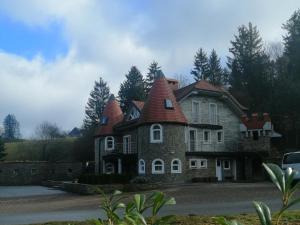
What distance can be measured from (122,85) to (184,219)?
65.7 m

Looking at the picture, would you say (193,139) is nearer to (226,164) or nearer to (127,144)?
(226,164)

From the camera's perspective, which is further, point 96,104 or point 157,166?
point 96,104

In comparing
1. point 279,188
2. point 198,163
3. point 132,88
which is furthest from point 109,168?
point 279,188

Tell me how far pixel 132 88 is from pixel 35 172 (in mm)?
20330

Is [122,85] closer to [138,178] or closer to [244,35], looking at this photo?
[244,35]

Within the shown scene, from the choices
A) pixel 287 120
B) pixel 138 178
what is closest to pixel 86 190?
pixel 138 178

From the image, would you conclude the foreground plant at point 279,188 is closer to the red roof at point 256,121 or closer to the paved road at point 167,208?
the paved road at point 167,208

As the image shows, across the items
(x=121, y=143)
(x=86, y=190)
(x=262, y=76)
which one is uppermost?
(x=262, y=76)

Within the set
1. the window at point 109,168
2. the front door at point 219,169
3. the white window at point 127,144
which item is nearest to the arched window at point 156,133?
the white window at point 127,144

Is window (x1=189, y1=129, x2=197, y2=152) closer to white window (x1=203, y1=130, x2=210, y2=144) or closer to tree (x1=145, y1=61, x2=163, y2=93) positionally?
white window (x1=203, y1=130, x2=210, y2=144)

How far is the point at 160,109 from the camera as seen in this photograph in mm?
37438

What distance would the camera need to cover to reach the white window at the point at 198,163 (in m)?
40.2

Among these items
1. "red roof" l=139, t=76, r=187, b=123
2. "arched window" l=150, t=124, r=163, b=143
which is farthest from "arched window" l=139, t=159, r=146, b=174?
"red roof" l=139, t=76, r=187, b=123

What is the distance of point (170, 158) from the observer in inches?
1443
